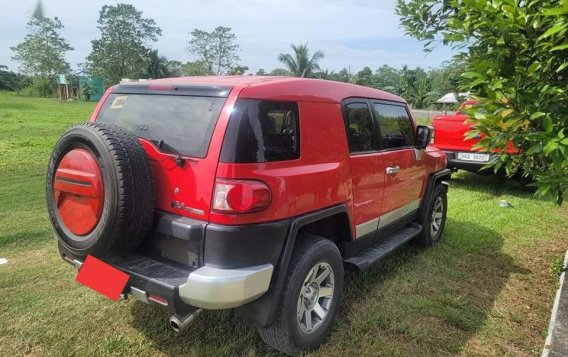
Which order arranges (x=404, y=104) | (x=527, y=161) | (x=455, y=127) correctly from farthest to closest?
(x=455, y=127), (x=404, y=104), (x=527, y=161)

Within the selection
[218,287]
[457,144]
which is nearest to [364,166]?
[218,287]

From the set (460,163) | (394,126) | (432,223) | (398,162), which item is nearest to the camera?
(398,162)

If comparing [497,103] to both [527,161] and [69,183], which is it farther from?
[69,183]

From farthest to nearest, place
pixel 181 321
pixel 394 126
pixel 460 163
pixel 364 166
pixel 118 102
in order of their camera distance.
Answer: pixel 460 163, pixel 394 126, pixel 364 166, pixel 118 102, pixel 181 321

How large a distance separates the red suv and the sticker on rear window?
0.01 meters

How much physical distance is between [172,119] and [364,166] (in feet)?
4.82

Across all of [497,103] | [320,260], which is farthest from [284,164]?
[497,103]

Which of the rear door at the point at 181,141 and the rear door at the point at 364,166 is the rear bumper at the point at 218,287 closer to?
the rear door at the point at 181,141

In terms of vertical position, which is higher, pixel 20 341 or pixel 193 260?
pixel 193 260

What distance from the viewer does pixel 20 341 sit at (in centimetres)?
276

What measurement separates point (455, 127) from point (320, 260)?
6180 mm

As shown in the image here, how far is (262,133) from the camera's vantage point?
96.7 inches

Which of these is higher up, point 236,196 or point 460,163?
point 236,196

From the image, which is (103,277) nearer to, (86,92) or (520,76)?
(520,76)
